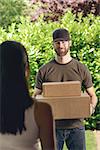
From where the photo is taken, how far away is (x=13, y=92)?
204 cm

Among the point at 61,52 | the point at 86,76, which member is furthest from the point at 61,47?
the point at 86,76

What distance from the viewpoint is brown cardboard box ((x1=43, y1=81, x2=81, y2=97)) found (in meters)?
3.27

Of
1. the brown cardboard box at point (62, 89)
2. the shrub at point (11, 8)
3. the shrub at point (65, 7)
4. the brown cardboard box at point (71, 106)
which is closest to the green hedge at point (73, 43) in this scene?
the brown cardboard box at point (62, 89)

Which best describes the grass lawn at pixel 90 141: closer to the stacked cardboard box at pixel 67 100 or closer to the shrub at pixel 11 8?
the stacked cardboard box at pixel 67 100

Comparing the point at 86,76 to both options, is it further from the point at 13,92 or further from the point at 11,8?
the point at 11,8

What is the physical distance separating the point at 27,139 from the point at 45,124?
0.12 m

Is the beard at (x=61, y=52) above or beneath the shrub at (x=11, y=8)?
beneath

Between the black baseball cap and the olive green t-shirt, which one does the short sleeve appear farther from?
the black baseball cap

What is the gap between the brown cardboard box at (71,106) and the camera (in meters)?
3.20

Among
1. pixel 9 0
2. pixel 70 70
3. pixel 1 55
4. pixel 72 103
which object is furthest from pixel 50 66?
pixel 9 0

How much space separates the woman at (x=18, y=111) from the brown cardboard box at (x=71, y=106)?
1.12 metres

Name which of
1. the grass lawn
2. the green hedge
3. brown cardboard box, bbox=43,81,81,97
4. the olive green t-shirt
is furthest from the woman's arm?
the green hedge

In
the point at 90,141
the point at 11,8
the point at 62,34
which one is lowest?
the point at 90,141

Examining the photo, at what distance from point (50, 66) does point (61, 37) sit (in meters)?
0.26
